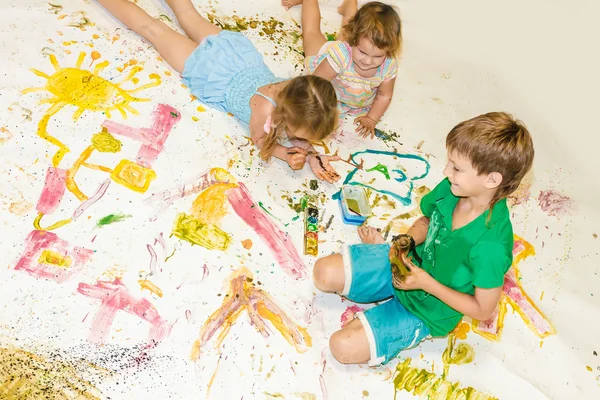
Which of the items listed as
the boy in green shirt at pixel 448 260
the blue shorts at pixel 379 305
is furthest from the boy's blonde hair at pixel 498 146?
the blue shorts at pixel 379 305

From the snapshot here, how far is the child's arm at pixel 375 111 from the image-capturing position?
1.95m

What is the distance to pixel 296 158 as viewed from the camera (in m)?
1.72

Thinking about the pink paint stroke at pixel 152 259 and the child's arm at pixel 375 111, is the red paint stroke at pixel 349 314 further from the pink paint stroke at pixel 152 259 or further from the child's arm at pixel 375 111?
the child's arm at pixel 375 111

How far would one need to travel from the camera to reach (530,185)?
6.38 feet

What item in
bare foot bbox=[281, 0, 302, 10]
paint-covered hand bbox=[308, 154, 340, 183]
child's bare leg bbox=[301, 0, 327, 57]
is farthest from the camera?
bare foot bbox=[281, 0, 302, 10]

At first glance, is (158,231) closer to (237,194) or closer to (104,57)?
(237,194)

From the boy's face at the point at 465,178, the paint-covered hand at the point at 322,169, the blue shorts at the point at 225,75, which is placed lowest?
the paint-covered hand at the point at 322,169

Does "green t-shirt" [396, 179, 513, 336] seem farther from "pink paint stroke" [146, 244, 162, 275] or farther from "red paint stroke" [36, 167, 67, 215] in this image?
"red paint stroke" [36, 167, 67, 215]

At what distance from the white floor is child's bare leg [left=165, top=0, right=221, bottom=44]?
9 cm

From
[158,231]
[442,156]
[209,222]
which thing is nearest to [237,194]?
[209,222]

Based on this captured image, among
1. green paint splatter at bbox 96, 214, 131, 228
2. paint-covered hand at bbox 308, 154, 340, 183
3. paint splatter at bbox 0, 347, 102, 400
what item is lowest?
paint splatter at bbox 0, 347, 102, 400

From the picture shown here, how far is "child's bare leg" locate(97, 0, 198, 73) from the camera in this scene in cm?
188

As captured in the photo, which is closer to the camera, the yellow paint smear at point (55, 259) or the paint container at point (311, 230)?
the yellow paint smear at point (55, 259)

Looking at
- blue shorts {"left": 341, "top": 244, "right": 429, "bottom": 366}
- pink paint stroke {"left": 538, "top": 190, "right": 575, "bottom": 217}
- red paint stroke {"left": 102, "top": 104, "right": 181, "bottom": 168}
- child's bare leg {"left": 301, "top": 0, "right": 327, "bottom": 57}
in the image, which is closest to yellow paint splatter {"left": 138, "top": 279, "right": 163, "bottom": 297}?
red paint stroke {"left": 102, "top": 104, "right": 181, "bottom": 168}
